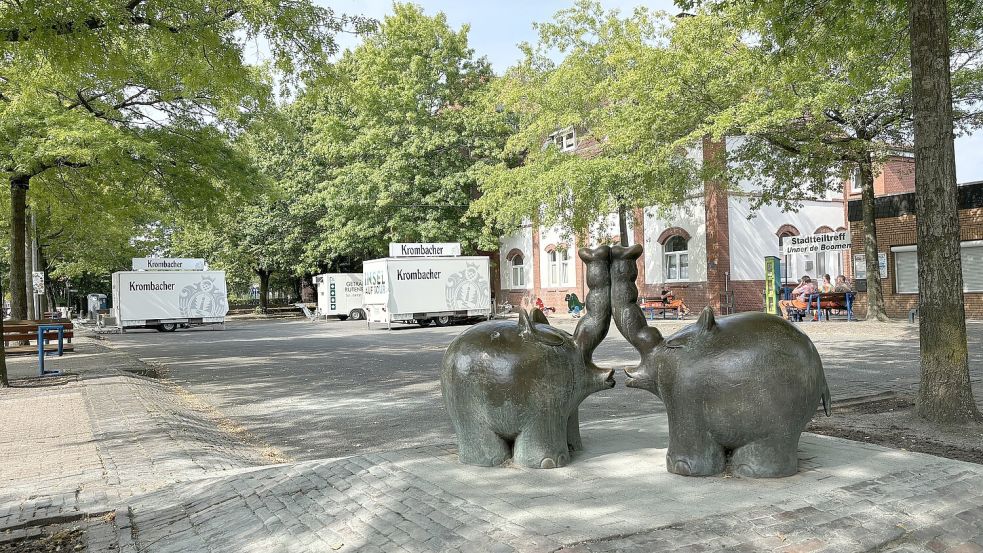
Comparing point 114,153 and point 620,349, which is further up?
point 114,153

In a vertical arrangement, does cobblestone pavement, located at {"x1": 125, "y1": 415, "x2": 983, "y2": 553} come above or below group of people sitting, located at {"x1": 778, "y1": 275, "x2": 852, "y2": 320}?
below

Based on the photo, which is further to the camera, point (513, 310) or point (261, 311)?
point (261, 311)

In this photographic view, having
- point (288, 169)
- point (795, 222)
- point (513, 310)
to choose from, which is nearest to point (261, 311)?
point (288, 169)

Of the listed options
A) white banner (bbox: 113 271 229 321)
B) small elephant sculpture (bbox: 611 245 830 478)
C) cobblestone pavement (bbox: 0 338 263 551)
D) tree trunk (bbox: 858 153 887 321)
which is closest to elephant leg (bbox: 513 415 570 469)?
small elephant sculpture (bbox: 611 245 830 478)

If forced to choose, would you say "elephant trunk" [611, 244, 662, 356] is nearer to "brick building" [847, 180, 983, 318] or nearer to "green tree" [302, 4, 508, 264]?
"brick building" [847, 180, 983, 318]

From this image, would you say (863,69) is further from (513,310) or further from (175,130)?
(513,310)

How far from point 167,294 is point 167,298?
0.17 meters

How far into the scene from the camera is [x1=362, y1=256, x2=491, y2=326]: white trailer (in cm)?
2886

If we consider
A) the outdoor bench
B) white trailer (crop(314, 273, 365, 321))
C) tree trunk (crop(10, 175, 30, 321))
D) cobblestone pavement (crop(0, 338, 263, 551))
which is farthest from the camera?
white trailer (crop(314, 273, 365, 321))

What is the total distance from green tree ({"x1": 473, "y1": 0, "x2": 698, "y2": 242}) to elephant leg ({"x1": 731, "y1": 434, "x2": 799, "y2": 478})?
1699cm

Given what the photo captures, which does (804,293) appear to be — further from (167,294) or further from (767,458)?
(167,294)

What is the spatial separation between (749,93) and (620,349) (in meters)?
7.58

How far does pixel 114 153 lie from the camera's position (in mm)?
14422

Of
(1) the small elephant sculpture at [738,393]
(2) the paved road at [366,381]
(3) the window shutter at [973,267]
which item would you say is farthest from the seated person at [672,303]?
(1) the small elephant sculpture at [738,393]
